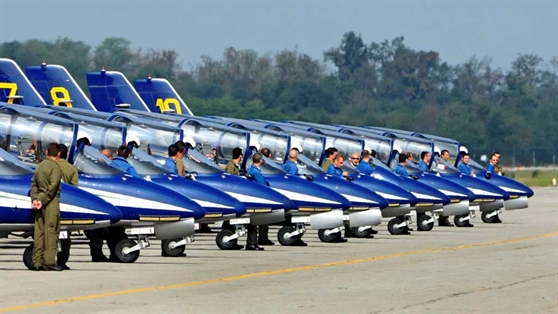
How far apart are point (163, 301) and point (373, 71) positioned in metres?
97.7

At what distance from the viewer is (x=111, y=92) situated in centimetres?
3834

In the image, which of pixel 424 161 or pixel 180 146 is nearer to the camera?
pixel 180 146

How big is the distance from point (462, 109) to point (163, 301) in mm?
73205

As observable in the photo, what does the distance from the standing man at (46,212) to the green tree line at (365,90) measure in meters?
46.6

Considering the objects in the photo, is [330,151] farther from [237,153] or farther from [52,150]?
[52,150]

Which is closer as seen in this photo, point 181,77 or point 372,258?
point 372,258

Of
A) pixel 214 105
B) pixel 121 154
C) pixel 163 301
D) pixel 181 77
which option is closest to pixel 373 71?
pixel 181 77

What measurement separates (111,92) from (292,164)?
10803 millimetres

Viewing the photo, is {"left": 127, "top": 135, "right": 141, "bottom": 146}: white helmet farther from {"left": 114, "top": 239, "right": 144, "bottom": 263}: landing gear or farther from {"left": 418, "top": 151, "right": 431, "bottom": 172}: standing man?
{"left": 418, "top": 151, "right": 431, "bottom": 172}: standing man

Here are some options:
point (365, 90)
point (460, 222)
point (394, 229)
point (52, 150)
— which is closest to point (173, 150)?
point (52, 150)

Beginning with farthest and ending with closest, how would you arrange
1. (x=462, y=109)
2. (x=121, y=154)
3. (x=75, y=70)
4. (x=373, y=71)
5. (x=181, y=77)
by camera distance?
(x=373, y=71) → (x=462, y=109) → (x=181, y=77) → (x=75, y=70) → (x=121, y=154)

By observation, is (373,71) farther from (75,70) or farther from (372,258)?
(372,258)

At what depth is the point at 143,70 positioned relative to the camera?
7144 cm

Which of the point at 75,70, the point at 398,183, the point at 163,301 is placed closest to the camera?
the point at 163,301
